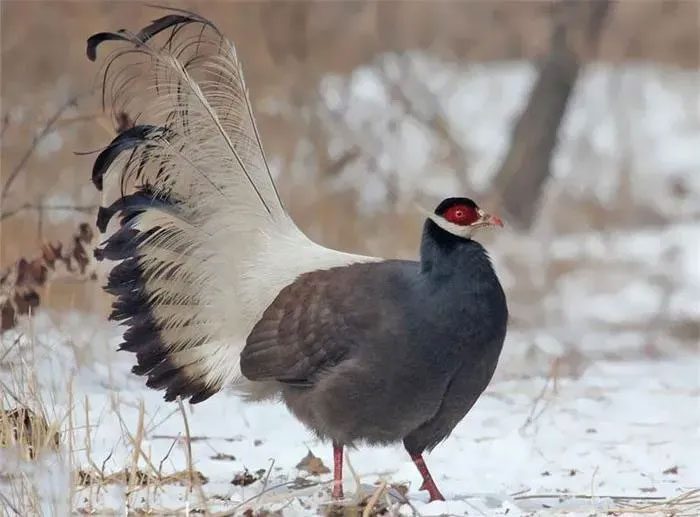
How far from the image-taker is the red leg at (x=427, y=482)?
16.3 feet

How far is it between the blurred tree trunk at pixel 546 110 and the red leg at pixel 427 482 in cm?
888

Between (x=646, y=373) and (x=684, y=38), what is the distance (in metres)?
12.1

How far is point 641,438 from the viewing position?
249 inches

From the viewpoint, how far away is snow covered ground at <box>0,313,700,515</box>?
4723 mm

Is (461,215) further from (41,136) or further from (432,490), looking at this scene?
(41,136)

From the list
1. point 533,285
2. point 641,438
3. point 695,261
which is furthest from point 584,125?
point 641,438

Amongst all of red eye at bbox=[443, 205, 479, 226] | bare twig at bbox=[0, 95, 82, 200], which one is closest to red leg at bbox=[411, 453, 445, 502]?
red eye at bbox=[443, 205, 479, 226]

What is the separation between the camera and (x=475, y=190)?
14.2 meters

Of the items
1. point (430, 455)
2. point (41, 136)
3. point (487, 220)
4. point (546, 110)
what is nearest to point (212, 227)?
point (487, 220)

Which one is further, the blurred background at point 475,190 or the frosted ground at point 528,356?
the blurred background at point 475,190

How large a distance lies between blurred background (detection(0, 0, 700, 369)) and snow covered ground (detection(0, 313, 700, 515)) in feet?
5.62

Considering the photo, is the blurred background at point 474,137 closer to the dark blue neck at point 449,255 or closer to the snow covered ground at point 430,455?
the snow covered ground at point 430,455

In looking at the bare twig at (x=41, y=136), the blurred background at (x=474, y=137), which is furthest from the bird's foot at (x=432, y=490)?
the blurred background at (x=474, y=137)

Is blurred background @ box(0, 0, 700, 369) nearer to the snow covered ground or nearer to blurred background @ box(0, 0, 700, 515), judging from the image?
blurred background @ box(0, 0, 700, 515)
